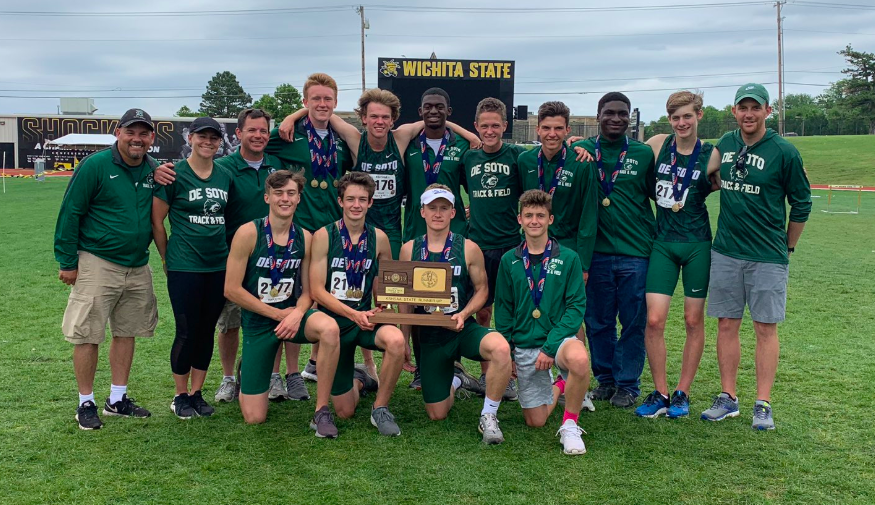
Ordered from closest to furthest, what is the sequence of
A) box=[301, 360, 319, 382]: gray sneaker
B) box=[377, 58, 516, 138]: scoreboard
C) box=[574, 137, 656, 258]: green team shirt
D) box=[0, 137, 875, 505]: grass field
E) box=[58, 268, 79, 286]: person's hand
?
box=[0, 137, 875, 505]: grass field, box=[58, 268, 79, 286]: person's hand, box=[574, 137, 656, 258]: green team shirt, box=[301, 360, 319, 382]: gray sneaker, box=[377, 58, 516, 138]: scoreboard

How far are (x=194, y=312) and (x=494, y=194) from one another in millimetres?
2334

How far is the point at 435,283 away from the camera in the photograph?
4941 mm

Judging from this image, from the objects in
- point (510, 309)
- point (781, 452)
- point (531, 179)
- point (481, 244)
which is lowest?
point (781, 452)

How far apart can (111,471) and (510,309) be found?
2.65 metres

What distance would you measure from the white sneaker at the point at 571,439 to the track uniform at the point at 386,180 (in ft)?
6.37

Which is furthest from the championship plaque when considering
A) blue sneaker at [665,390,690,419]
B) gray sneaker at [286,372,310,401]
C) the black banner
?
the black banner

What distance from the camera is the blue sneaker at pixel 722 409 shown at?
204 inches

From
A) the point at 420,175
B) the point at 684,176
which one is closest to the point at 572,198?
the point at 684,176

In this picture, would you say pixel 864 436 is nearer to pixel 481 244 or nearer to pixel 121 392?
pixel 481 244

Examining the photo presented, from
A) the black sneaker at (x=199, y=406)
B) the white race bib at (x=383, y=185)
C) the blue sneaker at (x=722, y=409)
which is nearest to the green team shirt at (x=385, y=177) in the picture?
the white race bib at (x=383, y=185)

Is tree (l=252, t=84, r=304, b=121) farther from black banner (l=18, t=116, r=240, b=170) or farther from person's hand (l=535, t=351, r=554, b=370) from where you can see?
person's hand (l=535, t=351, r=554, b=370)

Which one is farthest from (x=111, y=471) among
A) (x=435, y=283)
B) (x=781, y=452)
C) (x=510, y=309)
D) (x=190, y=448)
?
(x=781, y=452)

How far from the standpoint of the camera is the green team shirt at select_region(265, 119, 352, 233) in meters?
5.83

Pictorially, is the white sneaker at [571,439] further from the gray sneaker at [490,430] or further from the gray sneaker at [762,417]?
the gray sneaker at [762,417]
